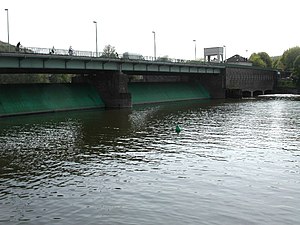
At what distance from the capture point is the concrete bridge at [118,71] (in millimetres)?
58366

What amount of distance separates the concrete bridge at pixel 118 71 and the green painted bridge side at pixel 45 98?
2.67 metres

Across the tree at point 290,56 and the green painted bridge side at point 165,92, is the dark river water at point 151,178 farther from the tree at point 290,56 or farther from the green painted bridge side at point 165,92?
the tree at point 290,56

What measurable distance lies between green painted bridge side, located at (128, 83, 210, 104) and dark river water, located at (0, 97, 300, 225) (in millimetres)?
52335

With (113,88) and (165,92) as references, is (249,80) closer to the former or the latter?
(165,92)

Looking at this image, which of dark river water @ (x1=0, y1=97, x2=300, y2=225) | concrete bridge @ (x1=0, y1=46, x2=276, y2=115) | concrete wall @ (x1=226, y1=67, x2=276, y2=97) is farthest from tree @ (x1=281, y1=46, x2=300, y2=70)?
dark river water @ (x1=0, y1=97, x2=300, y2=225)

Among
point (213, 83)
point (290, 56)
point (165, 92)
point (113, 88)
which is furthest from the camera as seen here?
point (290, 56)

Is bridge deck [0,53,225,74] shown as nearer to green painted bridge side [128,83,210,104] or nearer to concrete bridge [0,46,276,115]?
concrete bridge [0,46,276,115]

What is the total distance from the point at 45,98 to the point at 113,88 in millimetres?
13595

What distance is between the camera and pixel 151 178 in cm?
1966

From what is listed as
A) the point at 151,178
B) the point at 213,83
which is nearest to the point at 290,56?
the point at 213,83

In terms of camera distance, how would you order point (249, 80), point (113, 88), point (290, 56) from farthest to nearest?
point (290, 56), point (249, 80), point (113, 88)

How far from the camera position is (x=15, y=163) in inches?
941

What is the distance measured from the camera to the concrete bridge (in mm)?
58366

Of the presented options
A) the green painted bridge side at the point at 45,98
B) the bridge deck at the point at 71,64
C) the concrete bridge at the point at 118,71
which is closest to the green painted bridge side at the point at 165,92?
the concrete bridge at the point at 118,71
